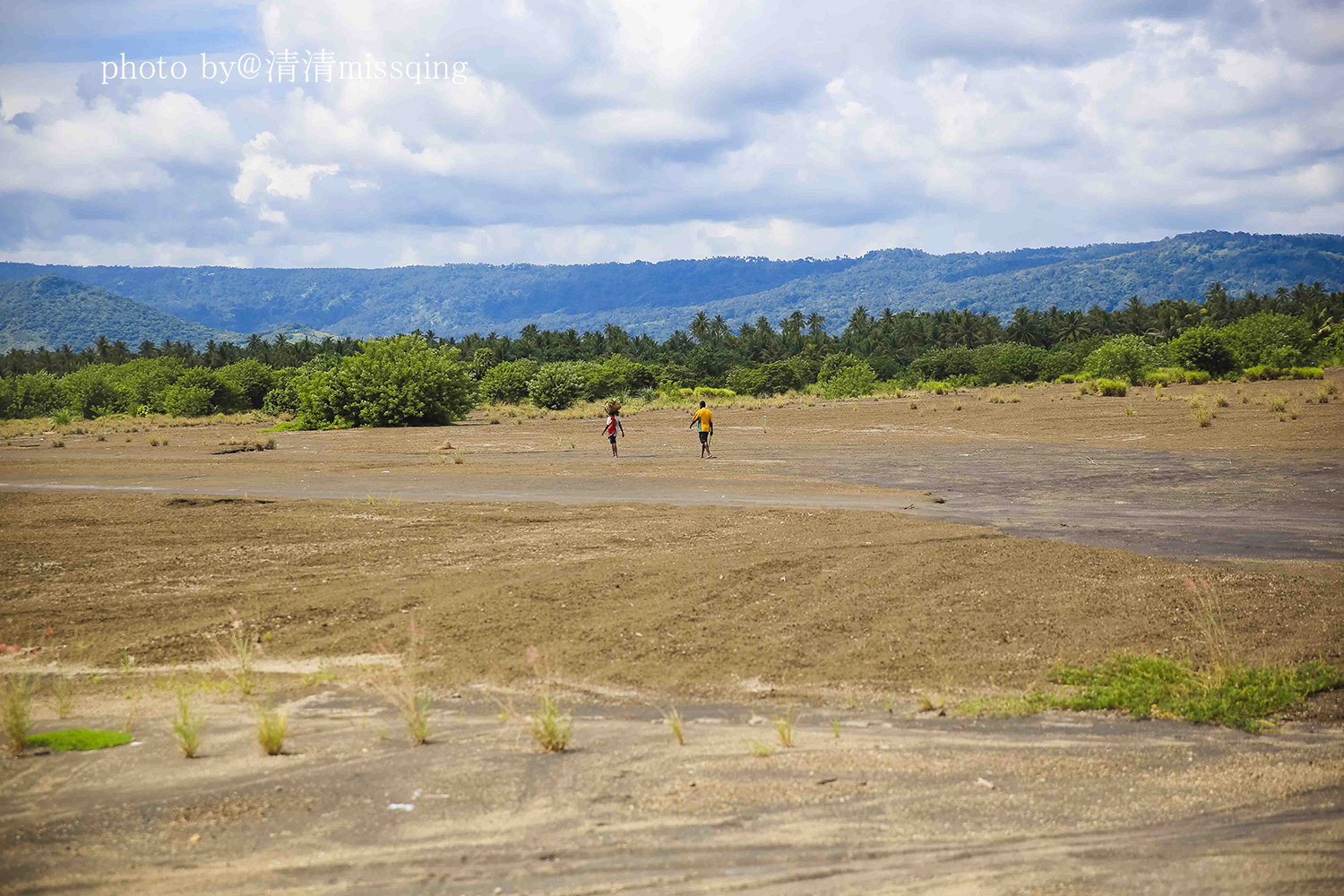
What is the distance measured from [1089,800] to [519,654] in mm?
5717

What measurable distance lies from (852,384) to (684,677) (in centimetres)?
6256

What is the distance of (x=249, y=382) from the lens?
8888 cm

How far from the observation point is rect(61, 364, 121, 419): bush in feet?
278

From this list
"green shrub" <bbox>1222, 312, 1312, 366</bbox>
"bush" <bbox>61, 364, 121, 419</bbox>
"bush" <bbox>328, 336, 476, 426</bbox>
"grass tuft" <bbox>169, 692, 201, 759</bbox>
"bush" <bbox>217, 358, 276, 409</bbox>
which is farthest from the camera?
"bush" <bbox>217, 358, 276, 409</bbox>

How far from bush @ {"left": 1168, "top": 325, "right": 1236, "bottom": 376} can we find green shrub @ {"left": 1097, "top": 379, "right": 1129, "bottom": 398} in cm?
844

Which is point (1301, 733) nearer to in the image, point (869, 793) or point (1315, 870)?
point (1315, 870)

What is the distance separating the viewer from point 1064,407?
47062 millimetres

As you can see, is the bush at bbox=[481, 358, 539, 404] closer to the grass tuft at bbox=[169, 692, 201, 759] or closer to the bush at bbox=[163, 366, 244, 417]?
the bush at bbox=[163, 366, 244, 417]

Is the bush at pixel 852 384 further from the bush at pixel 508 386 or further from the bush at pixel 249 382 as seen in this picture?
the bush at pixel 249 382

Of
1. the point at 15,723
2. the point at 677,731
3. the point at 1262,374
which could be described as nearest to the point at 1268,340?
the point at 1262,374

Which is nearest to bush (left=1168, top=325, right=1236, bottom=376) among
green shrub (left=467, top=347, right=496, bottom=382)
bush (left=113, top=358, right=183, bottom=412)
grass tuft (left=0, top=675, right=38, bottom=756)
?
green shrub (left=467, top=347, right=496, bottom=382)

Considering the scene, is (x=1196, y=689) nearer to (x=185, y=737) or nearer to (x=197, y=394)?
(x=185, y=737)

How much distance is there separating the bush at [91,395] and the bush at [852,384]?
5648cm

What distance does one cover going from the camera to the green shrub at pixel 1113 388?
52906mm
